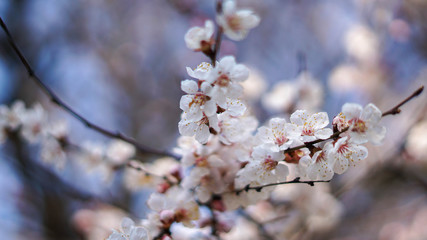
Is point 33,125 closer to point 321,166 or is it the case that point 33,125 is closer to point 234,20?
point 234,20

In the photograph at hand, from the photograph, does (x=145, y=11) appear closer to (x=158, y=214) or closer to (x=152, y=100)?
(x=152, y=100)

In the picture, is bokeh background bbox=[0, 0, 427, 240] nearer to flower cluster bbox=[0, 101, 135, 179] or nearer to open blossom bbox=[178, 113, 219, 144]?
flower cluster bbox=[0, 101, 135, 179]

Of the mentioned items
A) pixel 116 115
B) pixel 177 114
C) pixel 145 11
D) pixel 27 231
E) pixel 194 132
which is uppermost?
pixel 145 11

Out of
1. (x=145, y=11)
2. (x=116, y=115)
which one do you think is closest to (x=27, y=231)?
(x=116, y=115)

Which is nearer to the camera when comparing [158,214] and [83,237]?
[158,214]

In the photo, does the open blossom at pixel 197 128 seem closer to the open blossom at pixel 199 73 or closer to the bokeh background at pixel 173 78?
the open blossom at pixel 199 73

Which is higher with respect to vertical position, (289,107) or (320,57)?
(320,57)
